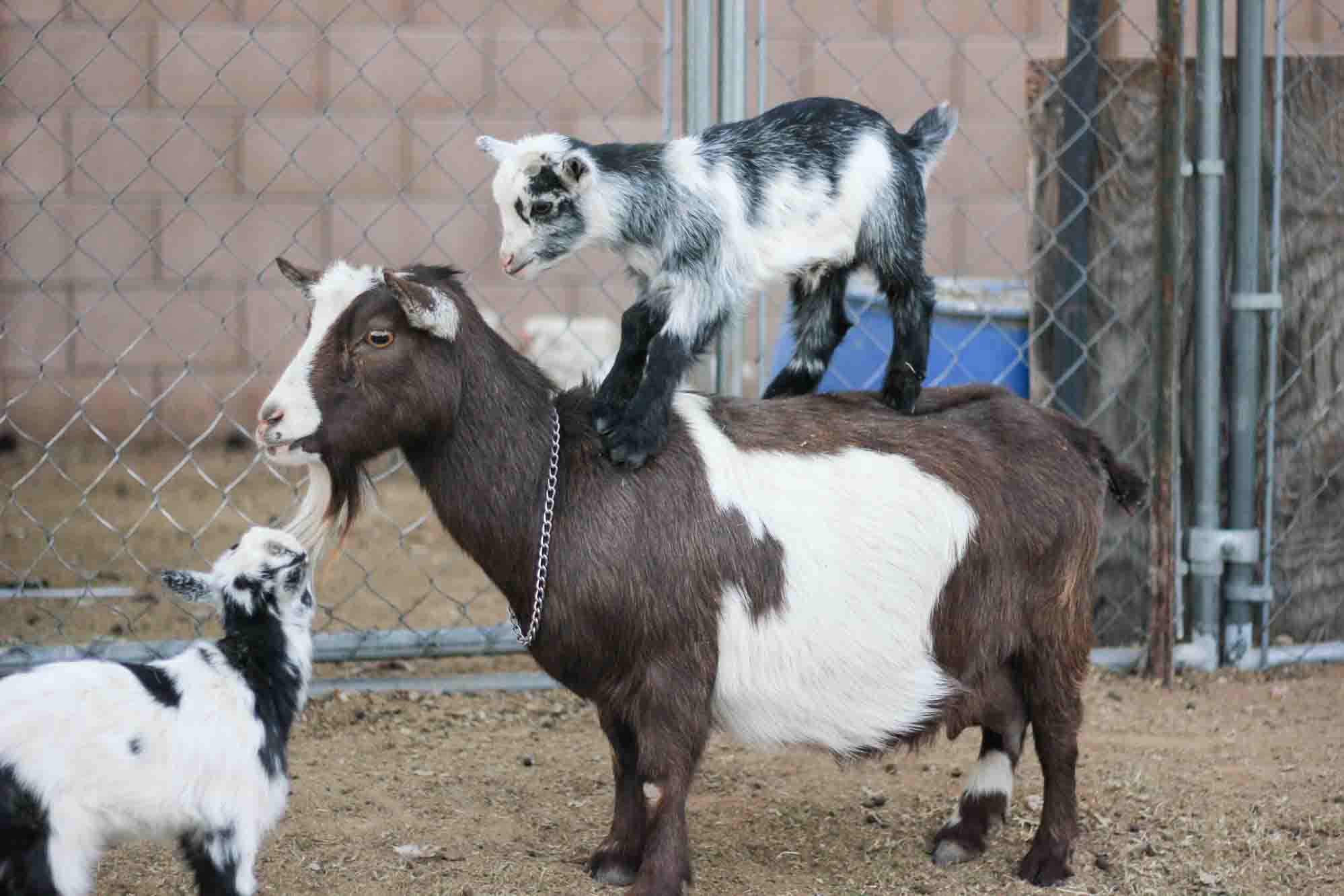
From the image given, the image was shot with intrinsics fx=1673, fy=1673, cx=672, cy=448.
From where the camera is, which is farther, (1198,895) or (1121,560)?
(1121,560)

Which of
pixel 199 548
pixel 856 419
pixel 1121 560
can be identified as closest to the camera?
pixel 856 419

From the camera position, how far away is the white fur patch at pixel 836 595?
3.30 m

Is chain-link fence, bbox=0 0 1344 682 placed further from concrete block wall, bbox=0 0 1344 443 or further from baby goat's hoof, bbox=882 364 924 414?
baby goat's hoof, bbox=882 364 924 414

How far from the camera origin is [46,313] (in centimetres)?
752

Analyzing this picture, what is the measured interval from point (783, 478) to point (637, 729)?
575mm

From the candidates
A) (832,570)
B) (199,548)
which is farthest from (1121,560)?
(199,548)

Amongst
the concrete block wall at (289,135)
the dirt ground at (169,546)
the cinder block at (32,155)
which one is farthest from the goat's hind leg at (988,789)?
the cinder block at (32,155)

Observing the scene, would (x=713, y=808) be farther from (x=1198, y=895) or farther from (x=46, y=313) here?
(x=46, y=313)

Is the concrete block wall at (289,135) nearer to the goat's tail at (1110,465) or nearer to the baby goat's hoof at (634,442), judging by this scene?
the goat's tail at (1110,465)

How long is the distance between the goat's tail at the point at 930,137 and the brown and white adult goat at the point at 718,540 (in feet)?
1.73

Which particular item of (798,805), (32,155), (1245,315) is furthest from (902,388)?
(32,155)

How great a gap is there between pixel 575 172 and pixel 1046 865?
178 centimetres

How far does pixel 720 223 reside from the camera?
3172 millimetres

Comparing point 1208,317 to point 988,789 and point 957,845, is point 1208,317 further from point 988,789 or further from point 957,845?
point 957,845
